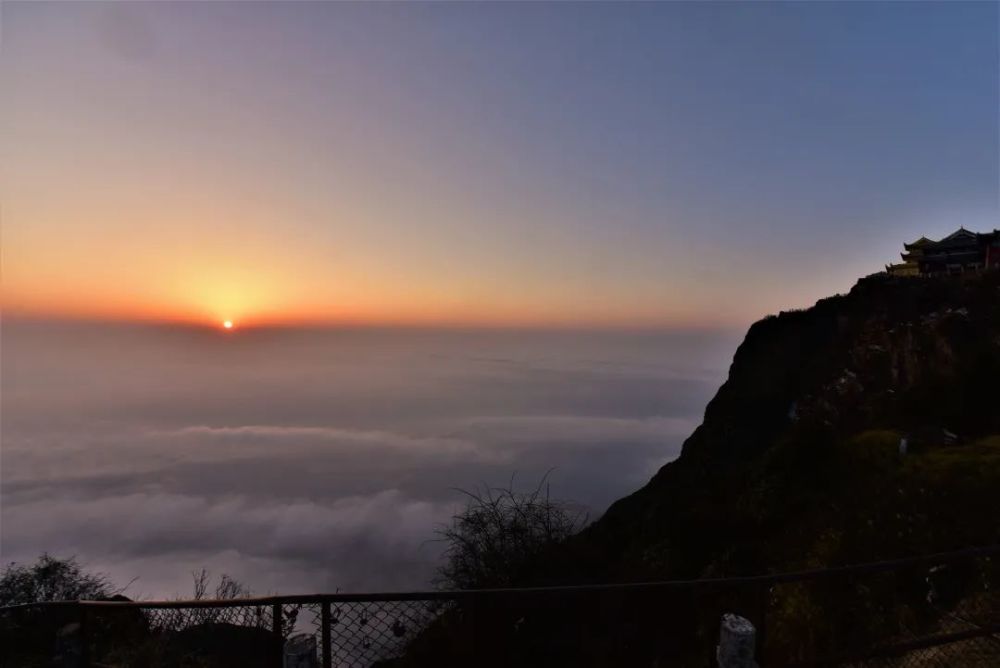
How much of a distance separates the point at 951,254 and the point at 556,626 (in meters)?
61.1

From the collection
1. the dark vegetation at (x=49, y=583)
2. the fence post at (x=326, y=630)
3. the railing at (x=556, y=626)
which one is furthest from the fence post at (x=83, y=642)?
the dark vegetation at (x=49, y=583)

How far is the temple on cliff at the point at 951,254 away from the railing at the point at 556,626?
1920 inches

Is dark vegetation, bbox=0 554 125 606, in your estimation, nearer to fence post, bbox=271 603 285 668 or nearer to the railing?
the railing

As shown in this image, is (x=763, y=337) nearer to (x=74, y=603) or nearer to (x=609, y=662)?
(x=609, y=662)

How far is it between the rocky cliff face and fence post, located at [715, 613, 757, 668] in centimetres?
917

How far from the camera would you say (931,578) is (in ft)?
28.7

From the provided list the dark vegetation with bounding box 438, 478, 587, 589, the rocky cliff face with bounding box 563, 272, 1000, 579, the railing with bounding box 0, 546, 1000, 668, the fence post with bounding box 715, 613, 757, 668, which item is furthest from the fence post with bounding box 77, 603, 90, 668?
the rocky cliff face with bounding box 563, 272, 1000, 579

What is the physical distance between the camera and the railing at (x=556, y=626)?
4.22 m

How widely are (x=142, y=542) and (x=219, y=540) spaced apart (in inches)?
809

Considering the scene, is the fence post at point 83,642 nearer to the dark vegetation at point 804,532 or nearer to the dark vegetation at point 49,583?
the dark vegetation at point 804,532

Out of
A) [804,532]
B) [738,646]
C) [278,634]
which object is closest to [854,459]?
[804,532]

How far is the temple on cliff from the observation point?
47.6m

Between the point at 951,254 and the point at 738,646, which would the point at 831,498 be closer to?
the point at 738,646

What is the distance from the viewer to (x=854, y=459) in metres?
17.6
